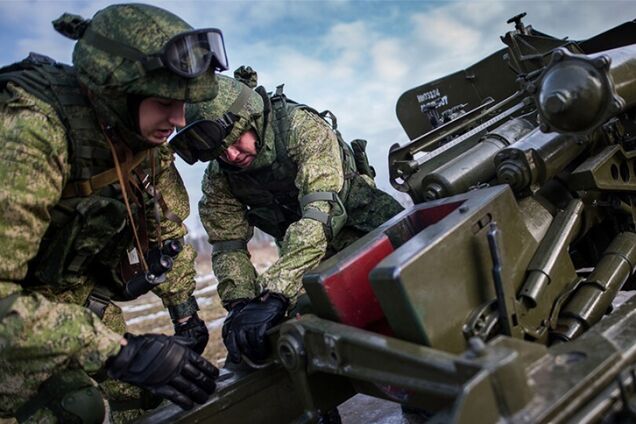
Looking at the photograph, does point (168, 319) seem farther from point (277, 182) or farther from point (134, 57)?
point (134, 57)

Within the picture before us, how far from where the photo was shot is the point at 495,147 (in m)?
2.95

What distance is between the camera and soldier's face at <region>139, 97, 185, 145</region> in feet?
8.70

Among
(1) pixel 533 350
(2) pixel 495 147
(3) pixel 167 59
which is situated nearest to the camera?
(1) pixel 533 350

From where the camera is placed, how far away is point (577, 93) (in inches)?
90.4

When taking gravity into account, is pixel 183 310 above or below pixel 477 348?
above

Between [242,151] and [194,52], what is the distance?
115 cm

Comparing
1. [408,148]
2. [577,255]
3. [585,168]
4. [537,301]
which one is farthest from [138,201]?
[577,255]

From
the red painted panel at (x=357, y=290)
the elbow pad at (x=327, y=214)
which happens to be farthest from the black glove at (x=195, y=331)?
the red painted panel at (x=357, y=290)

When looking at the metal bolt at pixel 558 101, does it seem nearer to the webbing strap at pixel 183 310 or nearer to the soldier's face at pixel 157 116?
the soldier's face at pixel 157 116

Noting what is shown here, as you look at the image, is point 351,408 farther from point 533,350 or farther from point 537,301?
point 533,350

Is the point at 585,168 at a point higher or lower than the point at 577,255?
higher

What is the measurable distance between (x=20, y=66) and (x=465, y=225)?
6.78 ft

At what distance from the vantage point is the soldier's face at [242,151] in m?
3.64

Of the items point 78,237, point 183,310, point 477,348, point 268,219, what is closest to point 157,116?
point 78,237
